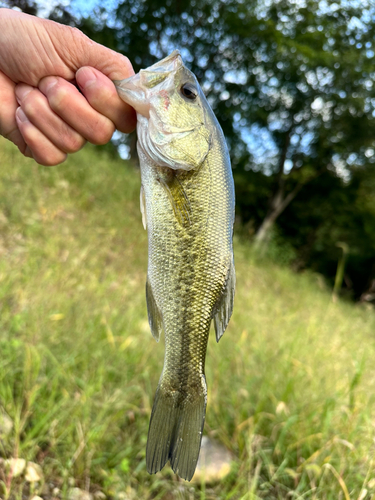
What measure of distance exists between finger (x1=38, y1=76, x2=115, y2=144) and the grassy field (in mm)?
1415

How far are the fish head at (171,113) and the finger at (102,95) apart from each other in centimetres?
7

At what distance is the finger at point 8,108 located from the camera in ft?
5.53

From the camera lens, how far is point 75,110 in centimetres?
154

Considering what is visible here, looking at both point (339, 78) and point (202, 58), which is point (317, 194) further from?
point (202, 58)

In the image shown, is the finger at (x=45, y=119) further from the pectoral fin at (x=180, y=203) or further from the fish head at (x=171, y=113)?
the pectoral fin at (x=180, y=203)

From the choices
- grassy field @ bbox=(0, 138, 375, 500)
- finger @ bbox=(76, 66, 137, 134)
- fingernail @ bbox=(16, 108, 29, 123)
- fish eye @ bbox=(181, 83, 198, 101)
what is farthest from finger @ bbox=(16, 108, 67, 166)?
grassy field @ bbox=(0, 138, 375, 500)

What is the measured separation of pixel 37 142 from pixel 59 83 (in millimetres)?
299

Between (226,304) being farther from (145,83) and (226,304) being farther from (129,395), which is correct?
(129,395)

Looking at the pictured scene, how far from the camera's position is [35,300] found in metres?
2.71

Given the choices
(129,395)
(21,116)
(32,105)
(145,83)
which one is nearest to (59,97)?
(32,105)

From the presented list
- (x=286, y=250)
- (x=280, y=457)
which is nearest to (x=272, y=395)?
(x=280, y=457)

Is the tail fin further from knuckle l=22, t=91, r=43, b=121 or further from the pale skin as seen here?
knuckle l=22, t=91, r=43, b=121

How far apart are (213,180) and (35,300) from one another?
2041mm

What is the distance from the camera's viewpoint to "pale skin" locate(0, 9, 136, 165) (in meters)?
1.52
